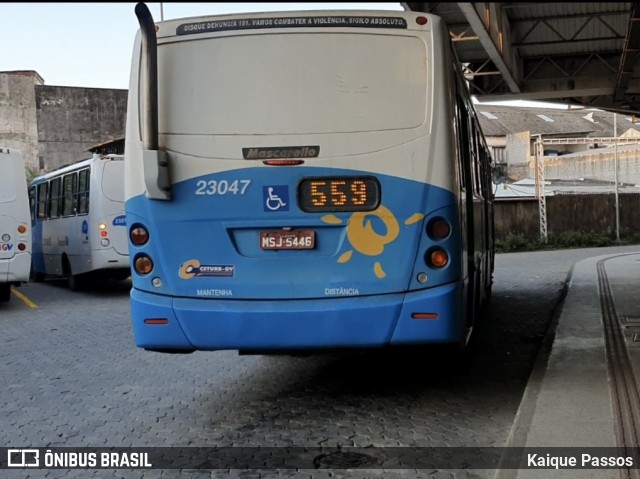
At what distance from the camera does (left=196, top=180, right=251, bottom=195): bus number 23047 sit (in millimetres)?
5738

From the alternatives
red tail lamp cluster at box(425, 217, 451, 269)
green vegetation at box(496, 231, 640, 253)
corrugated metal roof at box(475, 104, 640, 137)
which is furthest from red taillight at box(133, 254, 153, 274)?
corrugated metal roof at box(475, 104, 640, 137)

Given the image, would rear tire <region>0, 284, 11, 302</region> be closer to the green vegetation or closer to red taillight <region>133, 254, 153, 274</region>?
red taillight <region>133, 254, 153, 274</region>

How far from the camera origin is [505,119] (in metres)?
61.4

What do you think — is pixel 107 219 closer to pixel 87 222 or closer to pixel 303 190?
pixel 87 222

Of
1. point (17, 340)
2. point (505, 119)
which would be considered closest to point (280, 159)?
point (17, 340)

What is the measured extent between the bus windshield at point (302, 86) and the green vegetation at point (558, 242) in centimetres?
2652

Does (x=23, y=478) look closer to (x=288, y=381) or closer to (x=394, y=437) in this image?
(x=394, y=437)

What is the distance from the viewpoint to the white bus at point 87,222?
16328 millimetres

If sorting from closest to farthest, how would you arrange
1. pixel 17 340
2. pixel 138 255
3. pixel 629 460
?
pixel 629 460, pixel 138 255, pixel 17 340

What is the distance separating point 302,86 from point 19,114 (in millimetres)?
32528

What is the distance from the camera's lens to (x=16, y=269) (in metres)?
14.2

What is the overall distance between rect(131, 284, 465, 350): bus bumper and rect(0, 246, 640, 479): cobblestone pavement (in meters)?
0.69

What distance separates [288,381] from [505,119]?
188ft

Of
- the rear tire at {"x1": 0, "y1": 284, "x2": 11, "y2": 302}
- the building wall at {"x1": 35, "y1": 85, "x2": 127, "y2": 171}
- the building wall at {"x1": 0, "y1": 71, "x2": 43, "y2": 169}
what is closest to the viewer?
the rear tire at {"x1": 0, "y1": 284, "x2": 11, "y2": 302}
